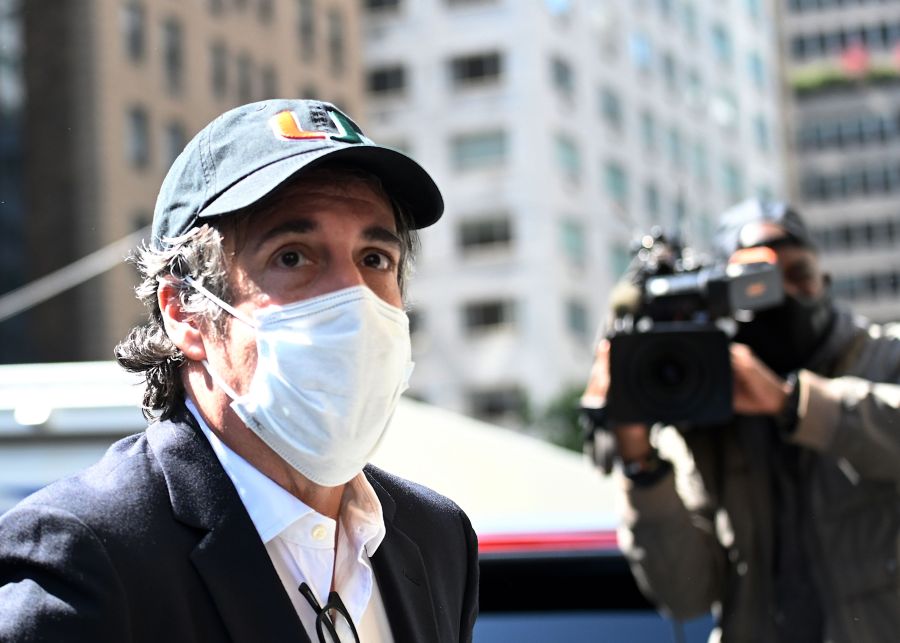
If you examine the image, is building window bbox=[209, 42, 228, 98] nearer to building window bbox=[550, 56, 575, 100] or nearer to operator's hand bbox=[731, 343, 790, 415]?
operator's hand bbox=[731, 343, 790, 415]

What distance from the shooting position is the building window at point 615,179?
37312mm

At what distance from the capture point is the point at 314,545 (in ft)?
5.53

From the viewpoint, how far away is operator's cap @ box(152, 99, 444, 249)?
1.62 meters

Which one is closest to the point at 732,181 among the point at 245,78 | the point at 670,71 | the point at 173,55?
the point at 670,71

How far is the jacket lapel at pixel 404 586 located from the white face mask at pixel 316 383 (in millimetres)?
159

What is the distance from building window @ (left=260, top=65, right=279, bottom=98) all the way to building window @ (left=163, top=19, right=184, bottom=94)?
96cm

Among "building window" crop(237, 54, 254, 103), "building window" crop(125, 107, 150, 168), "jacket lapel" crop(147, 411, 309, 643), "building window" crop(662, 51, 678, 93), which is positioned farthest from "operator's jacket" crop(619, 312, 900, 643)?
"building window" crop(662, 51, 678, 93)

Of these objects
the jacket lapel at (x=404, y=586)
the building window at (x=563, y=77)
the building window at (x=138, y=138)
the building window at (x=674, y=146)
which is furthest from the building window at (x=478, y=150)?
the jacket lapel at (x=404, y=586)

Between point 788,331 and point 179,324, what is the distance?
5.67 feet

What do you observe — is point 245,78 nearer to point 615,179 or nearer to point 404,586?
point 404,586

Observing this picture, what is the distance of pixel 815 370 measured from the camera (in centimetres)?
300

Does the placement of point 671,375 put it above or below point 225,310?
below

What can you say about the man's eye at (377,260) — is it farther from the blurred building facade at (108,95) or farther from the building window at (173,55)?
the building window at (173,55)

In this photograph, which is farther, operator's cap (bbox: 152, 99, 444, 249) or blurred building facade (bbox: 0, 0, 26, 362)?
blurred building facade (bbox: 0, 0, 26, 362)
